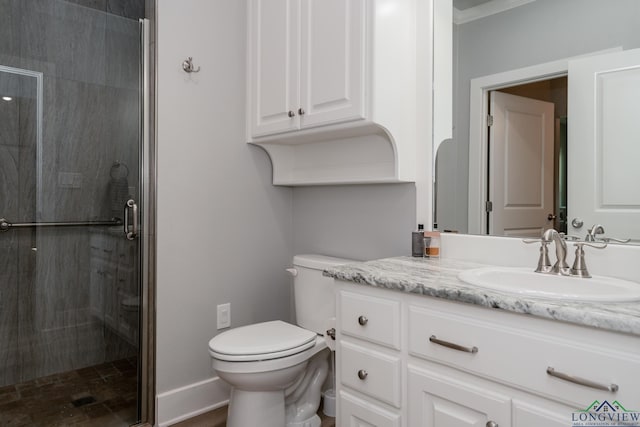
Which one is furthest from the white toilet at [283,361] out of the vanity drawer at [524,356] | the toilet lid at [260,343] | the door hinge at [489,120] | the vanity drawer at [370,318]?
the door hinge at [489,120]

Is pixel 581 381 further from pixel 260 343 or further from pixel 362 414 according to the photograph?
pixel 260 343

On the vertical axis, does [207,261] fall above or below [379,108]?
below

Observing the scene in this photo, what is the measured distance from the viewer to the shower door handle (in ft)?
6.26

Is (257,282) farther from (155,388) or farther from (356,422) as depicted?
(356,422)

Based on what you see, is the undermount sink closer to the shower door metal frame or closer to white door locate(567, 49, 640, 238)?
white door locate(567, 49, 640, 238)

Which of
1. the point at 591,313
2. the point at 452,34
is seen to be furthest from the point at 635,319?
the point at 452,34

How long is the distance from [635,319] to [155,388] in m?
1.89

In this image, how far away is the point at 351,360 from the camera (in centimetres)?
143

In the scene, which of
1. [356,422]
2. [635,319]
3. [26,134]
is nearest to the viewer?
[635,319]

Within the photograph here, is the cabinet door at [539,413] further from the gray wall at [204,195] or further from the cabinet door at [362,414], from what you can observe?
the gray wall at [204,195]

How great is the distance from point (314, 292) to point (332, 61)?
1073 mm

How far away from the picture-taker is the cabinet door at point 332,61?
1.68m

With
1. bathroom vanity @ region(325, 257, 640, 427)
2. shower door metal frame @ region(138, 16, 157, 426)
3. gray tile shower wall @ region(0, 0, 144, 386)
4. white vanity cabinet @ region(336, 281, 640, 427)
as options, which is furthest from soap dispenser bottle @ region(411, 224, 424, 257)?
gray tile shower wall @ region(0, 0, 144, 386)

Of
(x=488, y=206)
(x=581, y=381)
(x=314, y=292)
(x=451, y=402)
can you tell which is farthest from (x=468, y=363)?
(x=314, y=292)
